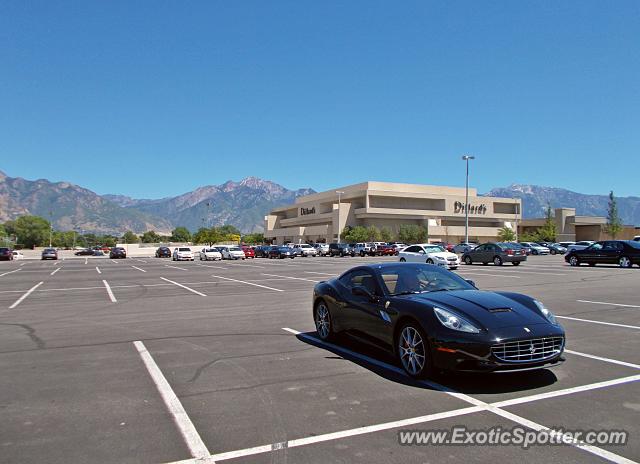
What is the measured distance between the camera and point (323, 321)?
8023 mm

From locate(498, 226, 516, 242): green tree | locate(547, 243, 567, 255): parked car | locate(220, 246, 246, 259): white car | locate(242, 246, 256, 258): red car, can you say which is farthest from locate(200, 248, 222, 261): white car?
locate(498, 226, 516, 242): green tree

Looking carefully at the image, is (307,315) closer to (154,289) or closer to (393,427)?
(393,427)

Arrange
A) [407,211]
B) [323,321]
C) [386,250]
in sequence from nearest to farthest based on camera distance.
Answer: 1. [323,321]
2. [386,250]
3. [407,211]

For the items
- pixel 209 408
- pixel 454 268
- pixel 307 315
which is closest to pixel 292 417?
pixel 209 408

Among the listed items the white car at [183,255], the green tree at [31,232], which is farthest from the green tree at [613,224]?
the green tree at [31,232]

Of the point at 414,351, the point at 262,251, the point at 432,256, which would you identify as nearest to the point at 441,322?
the point at 414,351

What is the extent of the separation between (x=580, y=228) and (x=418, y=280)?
11229 centimetres

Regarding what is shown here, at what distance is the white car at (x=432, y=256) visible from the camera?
27.6 meters

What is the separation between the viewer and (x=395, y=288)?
662 cm

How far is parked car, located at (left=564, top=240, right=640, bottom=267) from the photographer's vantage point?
1080 inches

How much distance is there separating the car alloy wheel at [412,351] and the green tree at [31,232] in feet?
503

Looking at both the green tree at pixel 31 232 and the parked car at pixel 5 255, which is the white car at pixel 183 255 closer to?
the parked car at pixel 5 255

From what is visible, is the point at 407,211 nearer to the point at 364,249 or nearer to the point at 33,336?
the point at 364,249

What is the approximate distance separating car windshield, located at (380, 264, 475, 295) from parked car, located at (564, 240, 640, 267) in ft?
83.7
